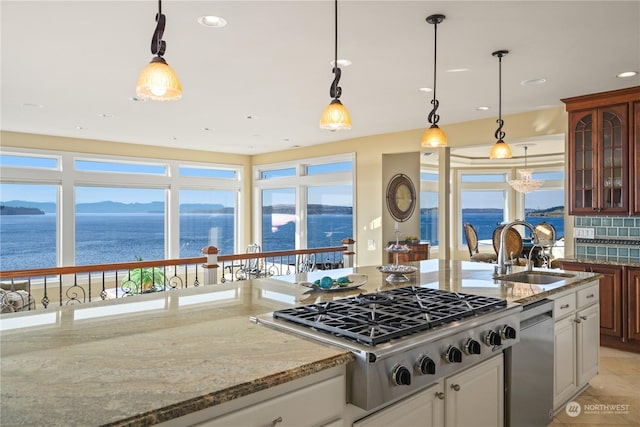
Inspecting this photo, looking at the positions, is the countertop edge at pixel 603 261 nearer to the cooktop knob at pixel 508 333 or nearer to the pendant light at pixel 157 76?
the cooktop knob at pixel 508 333

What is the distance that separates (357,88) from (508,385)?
307 cm

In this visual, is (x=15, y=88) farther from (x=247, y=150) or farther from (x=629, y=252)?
(x=629, y=252)

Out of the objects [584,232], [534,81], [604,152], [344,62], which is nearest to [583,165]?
[604,152]

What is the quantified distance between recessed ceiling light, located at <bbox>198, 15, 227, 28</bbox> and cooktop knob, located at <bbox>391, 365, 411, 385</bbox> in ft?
7.80

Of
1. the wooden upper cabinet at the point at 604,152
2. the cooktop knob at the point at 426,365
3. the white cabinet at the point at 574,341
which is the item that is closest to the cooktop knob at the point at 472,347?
the cooktop knob at the point at 426,365

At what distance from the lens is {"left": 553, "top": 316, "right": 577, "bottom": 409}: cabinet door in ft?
8.81

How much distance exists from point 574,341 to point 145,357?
9.24 feet

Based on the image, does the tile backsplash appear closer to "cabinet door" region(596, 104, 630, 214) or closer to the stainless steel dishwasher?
"cabinet door" region(596, 104, 630, 214)

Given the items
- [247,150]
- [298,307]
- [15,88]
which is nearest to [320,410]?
[298,307]

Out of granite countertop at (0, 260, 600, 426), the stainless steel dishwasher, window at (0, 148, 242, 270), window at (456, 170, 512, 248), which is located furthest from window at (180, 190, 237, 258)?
the stainless steel dishwasher

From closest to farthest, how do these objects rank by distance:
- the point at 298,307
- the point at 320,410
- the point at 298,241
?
the point at 320,410 < the point at 298,307 < the point at 298,241

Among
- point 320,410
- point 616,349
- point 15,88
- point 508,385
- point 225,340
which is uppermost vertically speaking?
point 15,88

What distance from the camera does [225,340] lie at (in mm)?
1542

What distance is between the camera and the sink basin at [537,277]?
3072 mm
